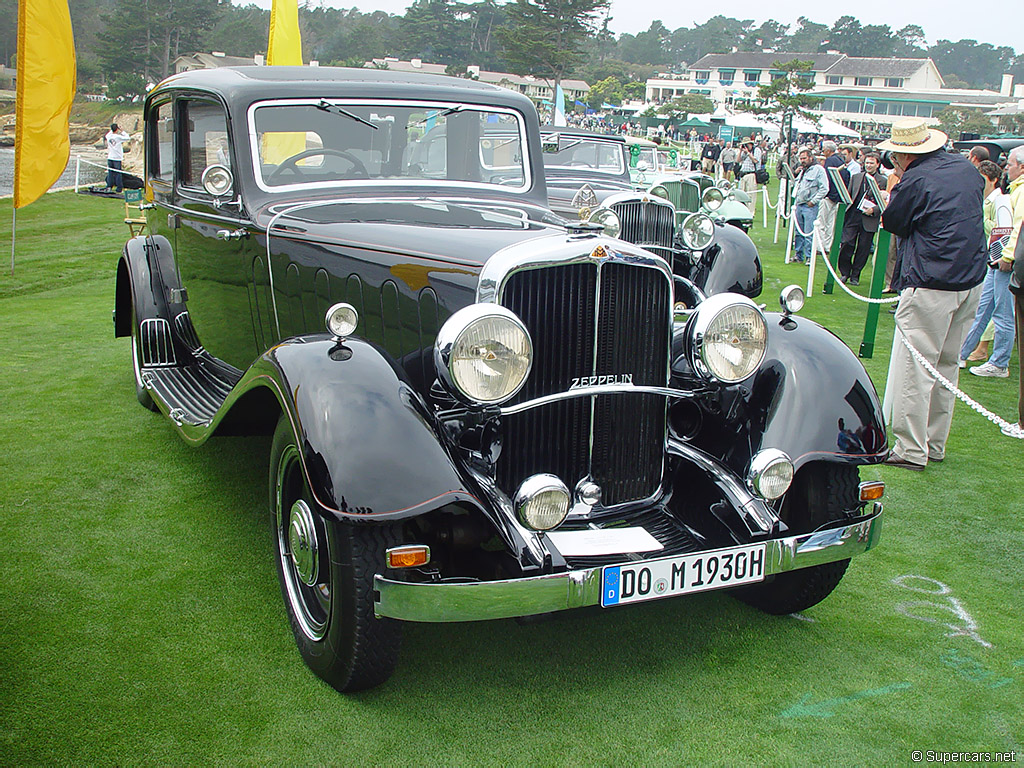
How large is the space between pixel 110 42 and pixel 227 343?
60.9m

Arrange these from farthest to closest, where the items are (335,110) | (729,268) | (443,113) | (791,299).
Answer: (729,268) < (443,113) < (335,110) < (791,299)

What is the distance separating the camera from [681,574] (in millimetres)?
2479

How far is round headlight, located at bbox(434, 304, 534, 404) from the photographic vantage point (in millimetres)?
2408

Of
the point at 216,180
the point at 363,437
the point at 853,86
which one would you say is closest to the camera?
the point at 363,437

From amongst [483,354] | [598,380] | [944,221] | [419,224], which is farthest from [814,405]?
[944,221]

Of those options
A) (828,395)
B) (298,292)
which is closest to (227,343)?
(298,292)

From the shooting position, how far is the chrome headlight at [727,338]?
279 cm

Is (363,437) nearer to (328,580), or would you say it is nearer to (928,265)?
(328,580)

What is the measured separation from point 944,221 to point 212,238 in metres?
3.75

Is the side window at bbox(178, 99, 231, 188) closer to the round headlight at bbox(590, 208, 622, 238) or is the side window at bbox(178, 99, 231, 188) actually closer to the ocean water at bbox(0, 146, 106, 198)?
the round headlight at bbox(590, 208, 622, 238)

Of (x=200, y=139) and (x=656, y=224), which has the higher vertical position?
(x=200, y=139)

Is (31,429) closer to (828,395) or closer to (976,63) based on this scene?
(828,395)

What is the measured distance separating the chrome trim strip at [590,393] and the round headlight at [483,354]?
8 cm

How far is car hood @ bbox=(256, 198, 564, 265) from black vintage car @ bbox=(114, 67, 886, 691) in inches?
0.6
